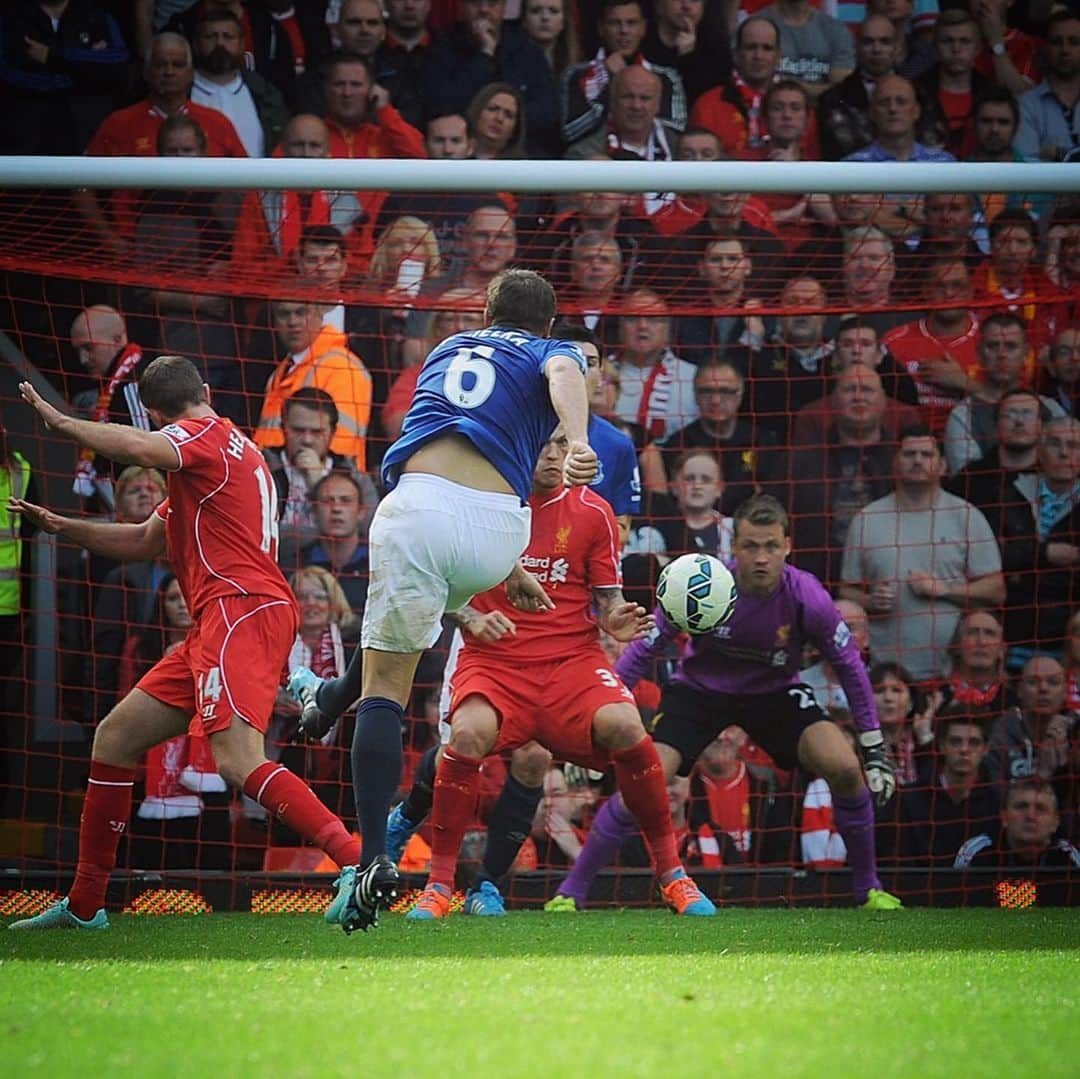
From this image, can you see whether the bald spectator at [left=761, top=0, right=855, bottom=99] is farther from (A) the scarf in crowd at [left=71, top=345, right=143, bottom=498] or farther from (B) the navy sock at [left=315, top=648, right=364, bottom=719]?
(B) the navy sock at [left=315, top=648, right=364, bottom=719]

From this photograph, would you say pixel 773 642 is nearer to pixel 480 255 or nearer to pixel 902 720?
pixel 902 720

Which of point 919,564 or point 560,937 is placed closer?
point 560,937

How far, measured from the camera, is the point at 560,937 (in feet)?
18.6

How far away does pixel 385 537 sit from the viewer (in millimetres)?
4871

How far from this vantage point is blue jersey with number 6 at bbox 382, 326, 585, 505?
197 inches

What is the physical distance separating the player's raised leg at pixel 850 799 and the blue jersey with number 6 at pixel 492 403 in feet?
8.33

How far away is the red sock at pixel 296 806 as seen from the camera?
5.58 meters

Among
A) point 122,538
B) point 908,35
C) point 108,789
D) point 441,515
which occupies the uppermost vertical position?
point 908,35

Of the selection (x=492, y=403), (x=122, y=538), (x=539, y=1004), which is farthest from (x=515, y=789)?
(x=539, y=1004)

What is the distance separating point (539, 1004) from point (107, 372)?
192 inches

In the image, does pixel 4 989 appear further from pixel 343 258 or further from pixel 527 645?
pixel 343 258

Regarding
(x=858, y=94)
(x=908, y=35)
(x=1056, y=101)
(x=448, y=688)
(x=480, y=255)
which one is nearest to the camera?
(x=448, y=688)

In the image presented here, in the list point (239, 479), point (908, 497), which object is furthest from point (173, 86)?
point (908, 497)

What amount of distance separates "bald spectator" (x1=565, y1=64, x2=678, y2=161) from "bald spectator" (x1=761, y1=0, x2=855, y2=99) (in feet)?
2.83
